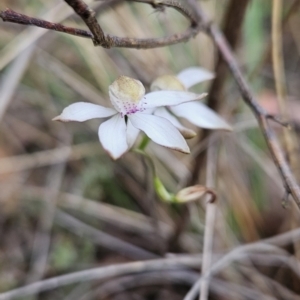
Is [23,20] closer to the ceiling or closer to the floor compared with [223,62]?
closer to the floor

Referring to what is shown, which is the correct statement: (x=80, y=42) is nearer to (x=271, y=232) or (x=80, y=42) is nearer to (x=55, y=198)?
(x=55, y=198)

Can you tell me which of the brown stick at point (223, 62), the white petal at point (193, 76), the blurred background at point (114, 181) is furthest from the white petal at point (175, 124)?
the blurred background at point (114, 181)

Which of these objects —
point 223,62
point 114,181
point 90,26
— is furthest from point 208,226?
point 90,26

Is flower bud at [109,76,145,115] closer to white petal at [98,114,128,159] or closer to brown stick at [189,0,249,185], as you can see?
white petal at [98,114,128,159]

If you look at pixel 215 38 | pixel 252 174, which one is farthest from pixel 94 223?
pixel 215 38

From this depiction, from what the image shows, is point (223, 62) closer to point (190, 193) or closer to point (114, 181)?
point (190, 193)

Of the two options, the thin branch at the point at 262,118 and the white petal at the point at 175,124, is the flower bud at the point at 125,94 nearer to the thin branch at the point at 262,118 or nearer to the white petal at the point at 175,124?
the white petal at the point at 175,124

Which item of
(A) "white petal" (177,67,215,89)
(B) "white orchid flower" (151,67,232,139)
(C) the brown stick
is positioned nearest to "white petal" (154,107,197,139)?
(B) "white orchid flower" (151,67,232,139)
